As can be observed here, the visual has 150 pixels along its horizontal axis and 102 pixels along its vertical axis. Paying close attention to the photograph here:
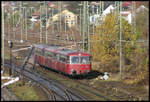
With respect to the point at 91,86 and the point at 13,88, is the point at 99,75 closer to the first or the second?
the point at 91,86

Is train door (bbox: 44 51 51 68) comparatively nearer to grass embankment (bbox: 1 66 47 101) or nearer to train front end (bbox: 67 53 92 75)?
train front end (bbox: 67 53 92 75)

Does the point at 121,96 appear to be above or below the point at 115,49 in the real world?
below

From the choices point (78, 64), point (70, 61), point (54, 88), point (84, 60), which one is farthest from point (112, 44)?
point (54, 88)

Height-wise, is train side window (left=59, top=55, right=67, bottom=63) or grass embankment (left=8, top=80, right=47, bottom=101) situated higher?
train side window (left=59, top=55, right=67, bottom=63)

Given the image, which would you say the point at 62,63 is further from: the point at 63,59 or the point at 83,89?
the point at 83,89

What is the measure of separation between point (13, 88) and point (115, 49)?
10.2m

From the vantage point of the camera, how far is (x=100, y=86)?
23719mm

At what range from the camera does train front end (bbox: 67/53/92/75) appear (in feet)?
83.4

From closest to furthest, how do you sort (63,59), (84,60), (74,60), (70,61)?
(70,61) → (74,60) → (84,60) → (63,59)

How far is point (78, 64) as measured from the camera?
1007 inches

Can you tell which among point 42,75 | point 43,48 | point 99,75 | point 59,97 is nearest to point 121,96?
point 59,97

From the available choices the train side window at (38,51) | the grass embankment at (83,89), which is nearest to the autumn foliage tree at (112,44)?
the grass embankment at (83,89)

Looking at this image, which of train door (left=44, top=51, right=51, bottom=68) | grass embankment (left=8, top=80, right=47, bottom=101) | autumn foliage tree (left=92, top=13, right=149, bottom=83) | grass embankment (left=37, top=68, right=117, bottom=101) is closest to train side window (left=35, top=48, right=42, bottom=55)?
train door (left=44, top=51, right=51, bottom=68)

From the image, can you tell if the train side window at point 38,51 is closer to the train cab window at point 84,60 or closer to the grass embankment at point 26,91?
the train cab window at point 84,60
